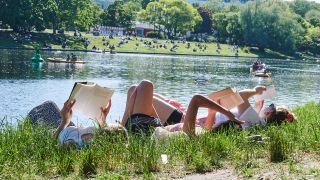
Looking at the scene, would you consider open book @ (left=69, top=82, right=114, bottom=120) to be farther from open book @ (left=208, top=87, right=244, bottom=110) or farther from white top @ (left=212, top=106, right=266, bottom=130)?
white top @ (left=212, top=106, right=266, bottom=130)

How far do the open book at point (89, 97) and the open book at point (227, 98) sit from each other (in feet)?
5.88

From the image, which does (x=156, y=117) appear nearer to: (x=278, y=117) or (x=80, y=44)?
(x=278, y=117)

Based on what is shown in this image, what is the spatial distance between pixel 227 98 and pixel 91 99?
88.7 inches

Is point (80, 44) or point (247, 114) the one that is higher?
point (247, 114)

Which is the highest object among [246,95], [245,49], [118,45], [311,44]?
[246,95]

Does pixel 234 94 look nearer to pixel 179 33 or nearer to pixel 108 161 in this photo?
pixel 108 161

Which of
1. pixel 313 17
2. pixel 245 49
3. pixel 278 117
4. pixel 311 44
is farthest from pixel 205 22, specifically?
pixel 278 117

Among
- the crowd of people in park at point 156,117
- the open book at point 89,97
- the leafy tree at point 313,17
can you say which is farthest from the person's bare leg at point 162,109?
the leafy tree at point 313,17

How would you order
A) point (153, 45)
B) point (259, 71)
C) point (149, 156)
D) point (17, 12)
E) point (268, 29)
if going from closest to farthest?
point (149, 156)
point (259, 71)
point (17, 12)
point (153, 45)
point (268, 29)

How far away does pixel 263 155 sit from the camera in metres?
7.25

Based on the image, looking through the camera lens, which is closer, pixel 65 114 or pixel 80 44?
pixel 65 114

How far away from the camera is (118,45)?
94750 mm

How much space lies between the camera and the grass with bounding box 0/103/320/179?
630 centimetres

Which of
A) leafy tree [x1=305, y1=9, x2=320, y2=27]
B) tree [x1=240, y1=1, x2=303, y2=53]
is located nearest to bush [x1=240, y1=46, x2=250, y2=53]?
tree [x1=240, y1=1, x2=303, y2=53]
